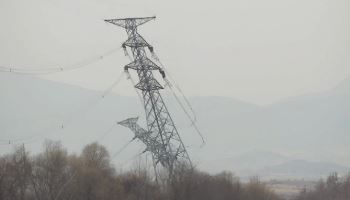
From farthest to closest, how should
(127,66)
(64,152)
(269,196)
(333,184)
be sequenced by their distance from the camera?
1. (333,184)
2. (269,196)
3. (64,152)
4. (127,66)

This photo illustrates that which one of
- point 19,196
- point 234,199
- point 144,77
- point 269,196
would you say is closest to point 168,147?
point 144,77

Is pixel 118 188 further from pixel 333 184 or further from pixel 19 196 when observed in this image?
pixel 333 184

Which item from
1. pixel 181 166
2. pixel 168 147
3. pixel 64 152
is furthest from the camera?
pixel 64 152


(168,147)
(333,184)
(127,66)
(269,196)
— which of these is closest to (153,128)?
(168,147)

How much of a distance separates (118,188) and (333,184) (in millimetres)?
83776

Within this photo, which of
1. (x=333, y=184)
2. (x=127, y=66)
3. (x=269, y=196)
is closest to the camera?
→ (x=127, y=66)

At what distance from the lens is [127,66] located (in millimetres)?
44688

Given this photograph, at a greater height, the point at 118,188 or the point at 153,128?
the point at 153,128

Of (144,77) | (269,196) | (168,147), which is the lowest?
(269,196)

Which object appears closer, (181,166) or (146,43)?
(146,43)

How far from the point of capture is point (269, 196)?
250ft

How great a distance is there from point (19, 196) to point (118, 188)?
391 inches

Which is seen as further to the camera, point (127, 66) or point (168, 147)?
point (168, 147)

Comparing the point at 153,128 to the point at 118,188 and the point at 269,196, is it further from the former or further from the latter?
Result: the point at 269,196
